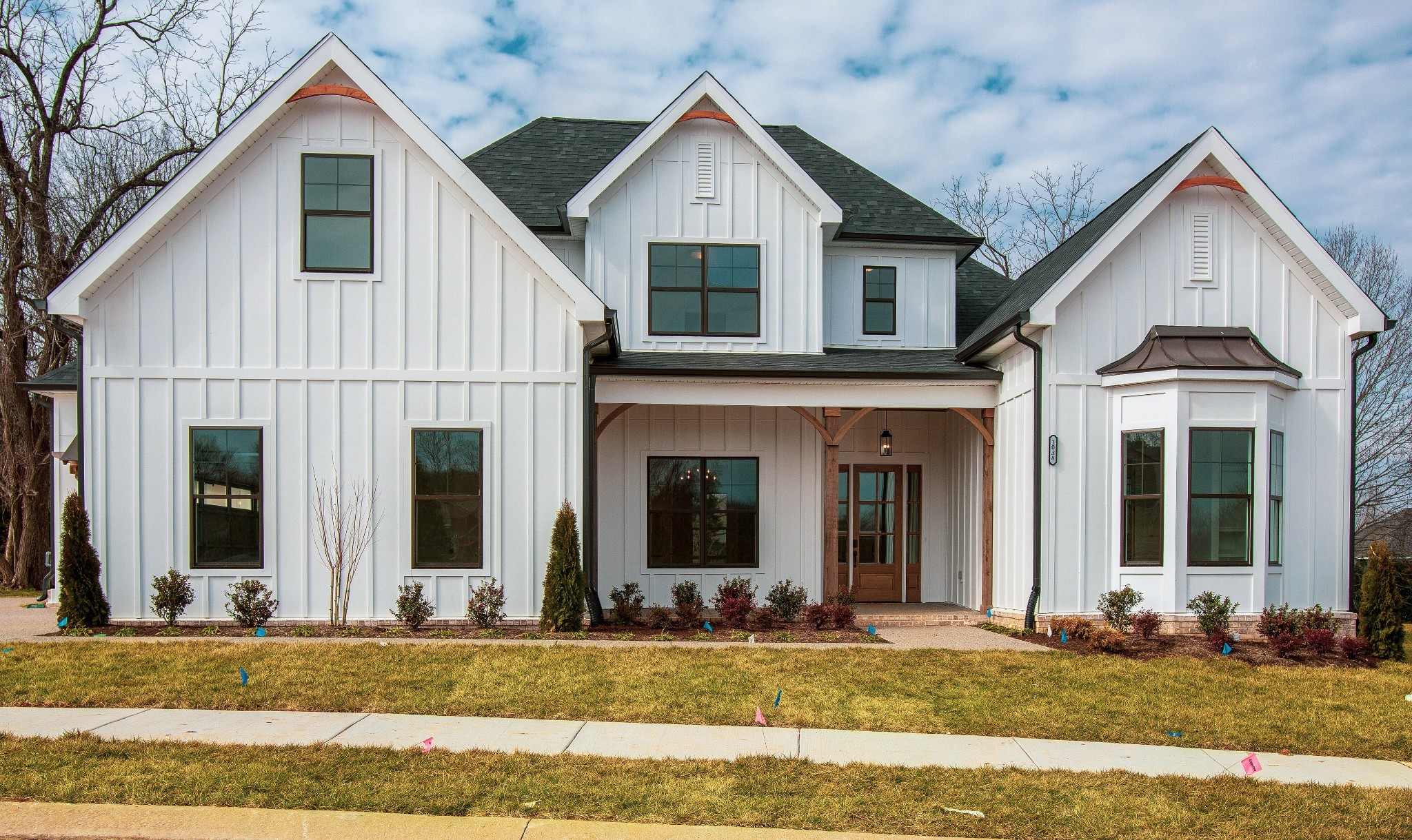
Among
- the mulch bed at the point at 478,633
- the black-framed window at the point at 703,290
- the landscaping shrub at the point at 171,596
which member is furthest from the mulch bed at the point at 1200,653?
the landscaping shrub at the point at 171,596

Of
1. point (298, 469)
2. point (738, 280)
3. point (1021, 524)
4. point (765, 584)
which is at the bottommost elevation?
point (765, 584)

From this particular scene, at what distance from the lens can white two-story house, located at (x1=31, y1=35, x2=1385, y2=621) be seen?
11.4 meters

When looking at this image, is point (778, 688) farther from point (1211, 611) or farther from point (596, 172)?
point (596, 172)

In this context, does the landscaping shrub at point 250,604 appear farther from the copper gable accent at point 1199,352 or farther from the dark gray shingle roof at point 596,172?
the copper gable accent at point 1199,352

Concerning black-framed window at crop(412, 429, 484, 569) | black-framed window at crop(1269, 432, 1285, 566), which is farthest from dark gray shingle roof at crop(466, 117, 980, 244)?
black-framed window at crop(1269, 432, 1285, 566)

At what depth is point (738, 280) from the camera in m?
14.1

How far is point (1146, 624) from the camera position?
36.2ft

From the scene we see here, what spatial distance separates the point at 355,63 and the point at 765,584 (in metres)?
8.68

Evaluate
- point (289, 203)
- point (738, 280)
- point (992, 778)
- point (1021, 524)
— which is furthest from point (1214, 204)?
point (289, 203)

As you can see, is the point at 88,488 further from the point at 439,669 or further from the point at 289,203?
the point at 439,669

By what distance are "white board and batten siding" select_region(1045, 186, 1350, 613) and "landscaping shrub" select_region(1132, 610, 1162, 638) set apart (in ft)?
2.38

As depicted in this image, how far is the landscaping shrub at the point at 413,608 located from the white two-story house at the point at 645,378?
219 mm

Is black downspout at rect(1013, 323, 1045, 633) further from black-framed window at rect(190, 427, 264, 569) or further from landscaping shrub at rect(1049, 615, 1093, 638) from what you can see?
black-framed window at rect(190, 427, 264, 569)

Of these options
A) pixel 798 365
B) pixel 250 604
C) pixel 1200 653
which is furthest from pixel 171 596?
pixel 1200 653
